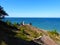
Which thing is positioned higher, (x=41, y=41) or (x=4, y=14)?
(x=4, y=14)

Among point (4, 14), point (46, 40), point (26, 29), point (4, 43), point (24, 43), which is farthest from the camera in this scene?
point (26, 29)

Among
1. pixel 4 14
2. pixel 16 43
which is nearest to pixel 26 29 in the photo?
pixel 4 14

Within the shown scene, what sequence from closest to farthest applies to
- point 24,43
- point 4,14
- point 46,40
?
point 24,43
point 4,14
point 46,40

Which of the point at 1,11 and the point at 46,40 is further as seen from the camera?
the point at 46,40

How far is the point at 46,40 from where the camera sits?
22.4 metres

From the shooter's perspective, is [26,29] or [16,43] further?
[26,29]

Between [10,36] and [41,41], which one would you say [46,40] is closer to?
[41,41]

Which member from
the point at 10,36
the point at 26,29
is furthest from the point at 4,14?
the point at 26,29

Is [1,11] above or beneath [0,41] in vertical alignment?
above

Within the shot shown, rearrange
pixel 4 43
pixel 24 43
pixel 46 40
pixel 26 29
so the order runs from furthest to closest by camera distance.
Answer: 1. pixel 26 29
2. pixel 46 40
3. pixel 24 43
4. pixel 4 43

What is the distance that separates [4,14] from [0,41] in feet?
11.5

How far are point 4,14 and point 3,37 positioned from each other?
2.67 meters

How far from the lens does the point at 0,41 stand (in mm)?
17547

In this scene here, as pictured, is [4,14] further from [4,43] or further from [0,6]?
[4,43]
